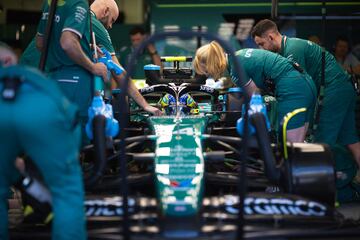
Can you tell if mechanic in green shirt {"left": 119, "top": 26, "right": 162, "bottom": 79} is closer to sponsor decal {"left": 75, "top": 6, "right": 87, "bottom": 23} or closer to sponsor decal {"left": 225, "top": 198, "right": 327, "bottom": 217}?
sponsor decal {"left": 75, "top": 6, "right": 87, "bottom": 23}

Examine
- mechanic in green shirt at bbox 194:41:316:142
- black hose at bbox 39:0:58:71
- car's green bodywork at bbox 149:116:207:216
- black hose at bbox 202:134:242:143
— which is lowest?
car's green bodywork at bbox 149:116:207:216

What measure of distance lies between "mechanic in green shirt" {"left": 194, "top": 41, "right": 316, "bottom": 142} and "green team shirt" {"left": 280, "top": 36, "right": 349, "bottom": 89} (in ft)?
1.64

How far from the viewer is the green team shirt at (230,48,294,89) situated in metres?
5.99

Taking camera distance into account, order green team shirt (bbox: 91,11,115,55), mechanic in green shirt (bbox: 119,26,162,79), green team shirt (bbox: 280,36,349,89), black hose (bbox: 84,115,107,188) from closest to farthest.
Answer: black hose (bbox: 84,115,107,188) < green team shirt (bbox: 91,11,115,55) < green team shirt (bbox: 280,36,349,89) < mechanic in green shirt (bbox: 119,26,162,79)

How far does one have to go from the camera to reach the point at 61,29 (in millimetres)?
5305

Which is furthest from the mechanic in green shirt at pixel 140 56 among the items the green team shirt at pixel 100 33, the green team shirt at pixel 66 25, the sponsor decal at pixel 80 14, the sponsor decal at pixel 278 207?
the sponsor decal at pixel 278 207

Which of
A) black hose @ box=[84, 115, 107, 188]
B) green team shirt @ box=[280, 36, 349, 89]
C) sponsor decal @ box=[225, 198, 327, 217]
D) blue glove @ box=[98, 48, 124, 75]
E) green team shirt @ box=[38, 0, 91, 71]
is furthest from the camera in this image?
green team shirt @ box=[280, 36, 349, 89]

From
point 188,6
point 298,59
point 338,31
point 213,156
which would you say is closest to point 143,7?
point 188,6

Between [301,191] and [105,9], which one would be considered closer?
[301,191]

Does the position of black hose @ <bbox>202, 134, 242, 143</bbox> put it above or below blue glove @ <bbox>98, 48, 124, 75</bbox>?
below

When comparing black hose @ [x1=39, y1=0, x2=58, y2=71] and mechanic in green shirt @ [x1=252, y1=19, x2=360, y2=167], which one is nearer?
black hose @ [x1=39, y1=0, x2=58, y2=71]

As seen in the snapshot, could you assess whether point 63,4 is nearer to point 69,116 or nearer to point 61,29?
point 61,29

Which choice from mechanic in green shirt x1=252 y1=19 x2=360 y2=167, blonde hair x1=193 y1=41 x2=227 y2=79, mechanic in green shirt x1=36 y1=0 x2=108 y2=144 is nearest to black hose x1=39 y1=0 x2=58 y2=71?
mechanic in green shirt x1=36 y1=0 x2=108 y2=144

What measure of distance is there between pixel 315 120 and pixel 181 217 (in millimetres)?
3092
